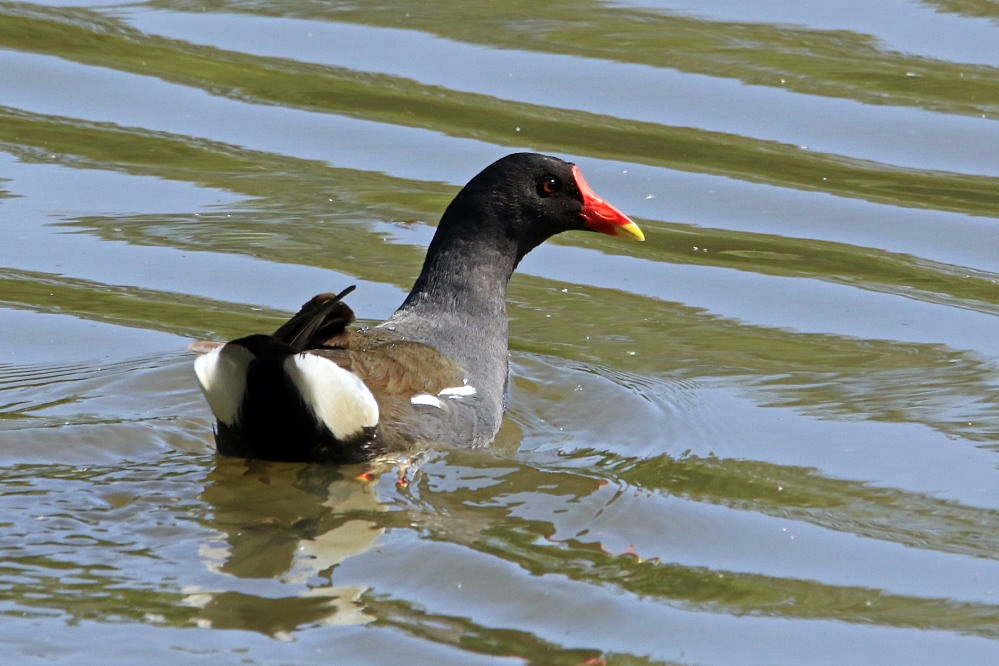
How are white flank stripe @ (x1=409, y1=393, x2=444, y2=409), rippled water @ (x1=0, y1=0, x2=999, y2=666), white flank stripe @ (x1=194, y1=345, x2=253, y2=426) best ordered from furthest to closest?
white flank stripe @ (x1=409, y1=393, x2=444, y2=409) → white flank stripe @ (x1=194, y1=345, x2=253, y2=426) → rippled water @ (x1=0, y1=0, x2=999, y2=666)

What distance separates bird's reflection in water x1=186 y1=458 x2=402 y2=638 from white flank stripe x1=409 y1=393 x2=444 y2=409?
0.33 m

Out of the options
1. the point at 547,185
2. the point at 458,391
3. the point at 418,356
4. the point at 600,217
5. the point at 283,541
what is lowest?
the point at 283,541

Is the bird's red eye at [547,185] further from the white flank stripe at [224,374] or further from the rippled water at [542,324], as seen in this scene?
the white flank stripe at [224,374]

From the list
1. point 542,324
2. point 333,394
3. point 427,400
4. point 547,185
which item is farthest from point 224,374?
point 542,324

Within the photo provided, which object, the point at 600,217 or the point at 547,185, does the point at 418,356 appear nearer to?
the point at 547,185

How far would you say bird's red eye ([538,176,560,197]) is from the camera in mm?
6414

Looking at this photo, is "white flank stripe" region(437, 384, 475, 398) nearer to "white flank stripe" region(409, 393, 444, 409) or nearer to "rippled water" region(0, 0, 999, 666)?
"white flank stripe" region(409, 393, 444, 409)

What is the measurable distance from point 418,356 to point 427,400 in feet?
0.82

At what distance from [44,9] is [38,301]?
346 centimetres

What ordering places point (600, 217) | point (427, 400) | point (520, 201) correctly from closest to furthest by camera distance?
point (427, 400) → point (520, 201) → point (600, 217)

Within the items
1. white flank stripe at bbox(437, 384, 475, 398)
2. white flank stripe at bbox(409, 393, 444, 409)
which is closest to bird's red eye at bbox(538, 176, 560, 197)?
white flank stripe at bbox(437, 384, 475, 398)

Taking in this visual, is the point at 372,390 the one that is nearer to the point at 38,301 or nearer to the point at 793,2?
the point at 38,301

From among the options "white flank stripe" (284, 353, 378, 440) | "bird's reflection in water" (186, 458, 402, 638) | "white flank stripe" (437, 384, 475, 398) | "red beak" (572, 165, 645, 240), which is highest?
"red beak" (572, 165, 645, 240)

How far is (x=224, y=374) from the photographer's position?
5.17m
